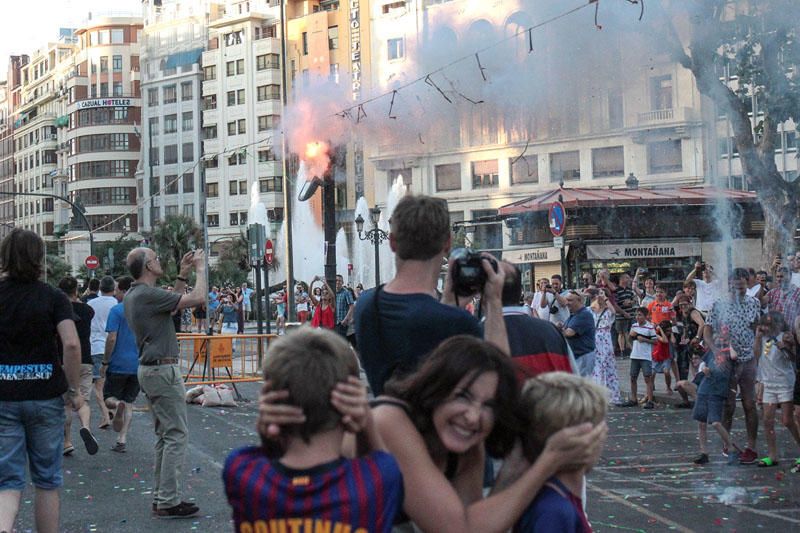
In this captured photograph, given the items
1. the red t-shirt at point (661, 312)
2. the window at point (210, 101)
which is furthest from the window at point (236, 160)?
the red t-shirt at point (661, 312)

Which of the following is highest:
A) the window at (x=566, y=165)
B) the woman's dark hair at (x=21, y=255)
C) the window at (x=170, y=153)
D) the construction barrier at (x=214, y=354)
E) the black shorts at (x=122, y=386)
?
the window at (x=170, y=153)

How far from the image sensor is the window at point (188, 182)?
8500 centimetres

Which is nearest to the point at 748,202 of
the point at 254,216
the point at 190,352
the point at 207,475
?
the point at 190,352

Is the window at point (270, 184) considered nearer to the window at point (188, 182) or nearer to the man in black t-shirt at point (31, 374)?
the window at point (188, 182)

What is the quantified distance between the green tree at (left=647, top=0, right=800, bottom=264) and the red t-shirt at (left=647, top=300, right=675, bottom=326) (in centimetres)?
431

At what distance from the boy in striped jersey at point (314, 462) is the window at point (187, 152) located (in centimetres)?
8576

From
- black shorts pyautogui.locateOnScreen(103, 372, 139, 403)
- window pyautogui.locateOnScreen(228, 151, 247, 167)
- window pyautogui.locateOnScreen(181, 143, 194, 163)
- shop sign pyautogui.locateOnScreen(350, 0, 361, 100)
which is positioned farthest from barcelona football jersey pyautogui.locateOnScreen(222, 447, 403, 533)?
window pyautogui.locateOnScreen(181, 143, 194, 163)

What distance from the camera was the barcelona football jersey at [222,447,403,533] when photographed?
7.79 ft

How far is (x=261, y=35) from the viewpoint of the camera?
263 ft

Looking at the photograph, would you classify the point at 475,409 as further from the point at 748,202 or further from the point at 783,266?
the point at 748,202

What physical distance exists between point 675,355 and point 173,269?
4653 cm

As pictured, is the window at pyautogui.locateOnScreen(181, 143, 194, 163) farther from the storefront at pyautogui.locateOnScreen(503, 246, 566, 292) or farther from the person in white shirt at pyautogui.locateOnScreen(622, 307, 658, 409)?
the person in white shirt at pyautogui.locateOnScreen(622, 307, 658, 409)

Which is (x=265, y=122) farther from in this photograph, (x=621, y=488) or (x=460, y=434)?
(x=460, y=434)

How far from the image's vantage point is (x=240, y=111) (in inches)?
3145
